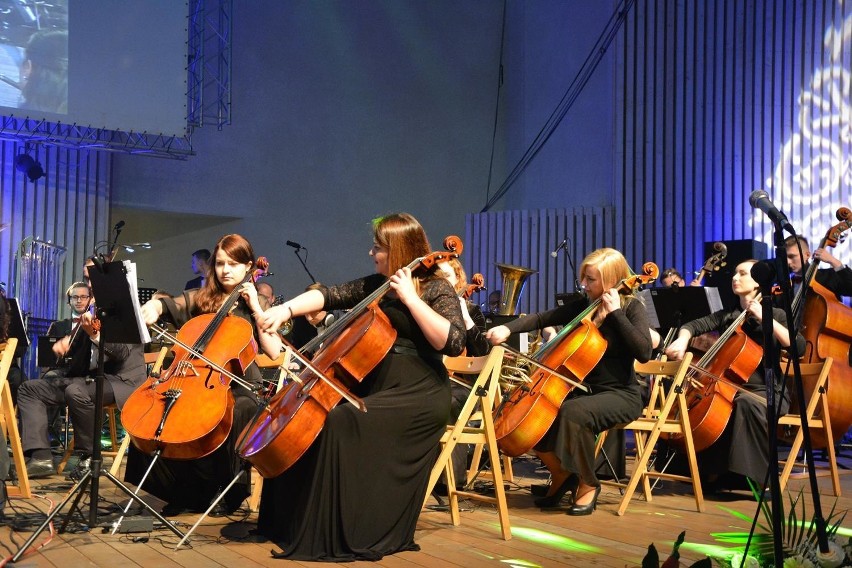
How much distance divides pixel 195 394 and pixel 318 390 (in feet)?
2.20

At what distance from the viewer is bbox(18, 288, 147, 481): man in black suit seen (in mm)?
5152

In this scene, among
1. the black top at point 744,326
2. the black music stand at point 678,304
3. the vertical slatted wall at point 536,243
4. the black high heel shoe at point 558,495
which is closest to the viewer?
the black high heel shoe at point 558,495

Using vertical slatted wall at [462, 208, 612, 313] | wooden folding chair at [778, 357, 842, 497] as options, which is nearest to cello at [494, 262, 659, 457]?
wooden folding chair at [778, 357, 842, 497]

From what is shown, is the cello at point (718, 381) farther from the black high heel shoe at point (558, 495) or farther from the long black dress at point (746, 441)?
the black high heel shoe at point (558, 495)

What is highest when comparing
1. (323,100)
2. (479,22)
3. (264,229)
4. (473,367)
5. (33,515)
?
(479,22)

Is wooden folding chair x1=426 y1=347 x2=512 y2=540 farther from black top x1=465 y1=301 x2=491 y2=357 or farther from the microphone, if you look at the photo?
the microphone

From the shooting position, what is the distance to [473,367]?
3.90m

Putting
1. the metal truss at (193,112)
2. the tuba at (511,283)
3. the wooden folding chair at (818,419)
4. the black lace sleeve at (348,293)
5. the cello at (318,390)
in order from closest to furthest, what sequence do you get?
1. the cello at (318,390)
2. the black lace sleeve at (348,293)
3. the wooden folding chair at (818,419)
4. the tuba at (511,283)
5. the metal truss at (193,112)

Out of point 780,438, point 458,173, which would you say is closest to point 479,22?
point 458,173

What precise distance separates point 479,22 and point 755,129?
167 inches

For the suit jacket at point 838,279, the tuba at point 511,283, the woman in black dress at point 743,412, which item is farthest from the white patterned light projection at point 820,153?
the woman in black dress at point 743,412

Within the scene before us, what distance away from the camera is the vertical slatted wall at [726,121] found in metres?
9.44

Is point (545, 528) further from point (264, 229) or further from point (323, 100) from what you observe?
point (323, 100)

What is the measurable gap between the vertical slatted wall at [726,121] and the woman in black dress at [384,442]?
22.9ft
